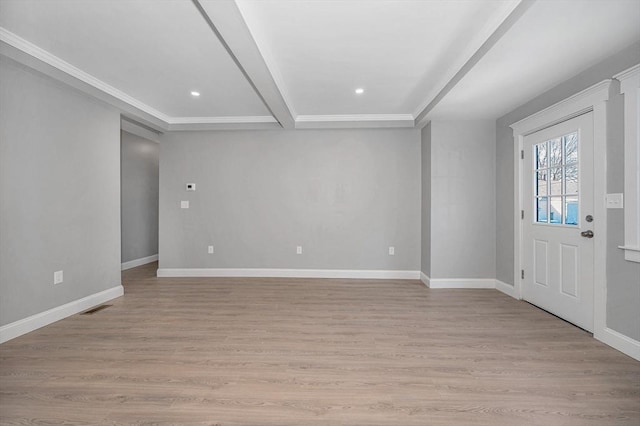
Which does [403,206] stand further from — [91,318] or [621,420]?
[91,318]

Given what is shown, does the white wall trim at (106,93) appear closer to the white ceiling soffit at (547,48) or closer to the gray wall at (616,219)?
the white ceiling soffit at (547,48)

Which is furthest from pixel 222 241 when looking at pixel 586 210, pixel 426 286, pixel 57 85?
pixel 586 210

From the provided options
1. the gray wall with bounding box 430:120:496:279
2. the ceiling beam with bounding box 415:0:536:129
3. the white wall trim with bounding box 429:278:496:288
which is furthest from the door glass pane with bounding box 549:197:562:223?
the ceiling beam with bounding box 415:0:536:129

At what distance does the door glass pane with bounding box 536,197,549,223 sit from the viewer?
3.36 m

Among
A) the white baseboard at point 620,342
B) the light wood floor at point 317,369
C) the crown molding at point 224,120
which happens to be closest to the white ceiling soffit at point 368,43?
the crown molding at point 224,120

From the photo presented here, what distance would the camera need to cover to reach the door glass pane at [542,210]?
11.0 ft

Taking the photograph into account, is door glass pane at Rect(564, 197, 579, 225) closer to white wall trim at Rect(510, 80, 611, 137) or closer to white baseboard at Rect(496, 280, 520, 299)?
white wall trim at Rect(510, 80, 611, 137)

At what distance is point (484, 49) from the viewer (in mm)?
2379

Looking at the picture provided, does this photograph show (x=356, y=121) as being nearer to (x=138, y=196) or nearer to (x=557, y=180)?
(x=557, y=180)

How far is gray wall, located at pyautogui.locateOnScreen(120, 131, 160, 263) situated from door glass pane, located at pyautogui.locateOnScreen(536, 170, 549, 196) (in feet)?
22.3

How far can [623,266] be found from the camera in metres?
2.37

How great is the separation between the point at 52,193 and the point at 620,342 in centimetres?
544

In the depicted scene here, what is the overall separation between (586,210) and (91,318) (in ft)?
16.9

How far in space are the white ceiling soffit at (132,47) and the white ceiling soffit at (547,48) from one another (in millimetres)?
2388
